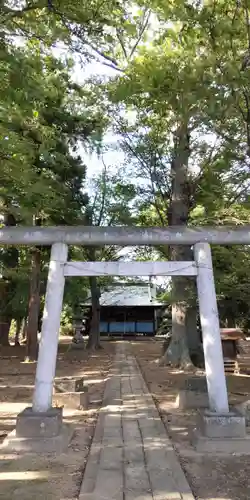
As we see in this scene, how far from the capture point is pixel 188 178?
1459 cm

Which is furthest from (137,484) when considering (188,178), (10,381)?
(188,178)

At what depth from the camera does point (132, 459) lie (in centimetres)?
479

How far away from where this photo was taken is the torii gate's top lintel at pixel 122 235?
6328 millimetres

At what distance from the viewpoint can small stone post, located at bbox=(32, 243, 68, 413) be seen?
18.7 feet

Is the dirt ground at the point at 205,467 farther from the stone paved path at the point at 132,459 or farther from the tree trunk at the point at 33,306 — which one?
the tree trunk at the point at 33,306

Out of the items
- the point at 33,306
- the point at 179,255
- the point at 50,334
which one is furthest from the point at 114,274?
the point at 33,306

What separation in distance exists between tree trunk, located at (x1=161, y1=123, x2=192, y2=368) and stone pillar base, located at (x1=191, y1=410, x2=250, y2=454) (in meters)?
8.52

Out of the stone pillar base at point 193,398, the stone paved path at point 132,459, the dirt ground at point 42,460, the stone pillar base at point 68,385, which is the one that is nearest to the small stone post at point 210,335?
the stone paved path at point 132,459

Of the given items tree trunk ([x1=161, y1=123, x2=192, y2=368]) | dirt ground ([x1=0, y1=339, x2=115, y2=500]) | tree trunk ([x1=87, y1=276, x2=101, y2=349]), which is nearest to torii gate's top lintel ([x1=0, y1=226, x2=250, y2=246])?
dirt ground ([x1=0, y1=339, x2=115, y2=500])

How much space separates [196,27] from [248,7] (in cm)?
73

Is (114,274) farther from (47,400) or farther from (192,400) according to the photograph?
(192,400)

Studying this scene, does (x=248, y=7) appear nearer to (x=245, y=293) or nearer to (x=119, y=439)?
(x=119, y=439)

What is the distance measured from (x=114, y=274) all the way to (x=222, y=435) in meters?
2.64

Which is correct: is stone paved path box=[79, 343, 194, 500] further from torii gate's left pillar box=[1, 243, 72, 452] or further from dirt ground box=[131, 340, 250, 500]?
torii gate's left pillar box=[1, 243, 72, 452]
